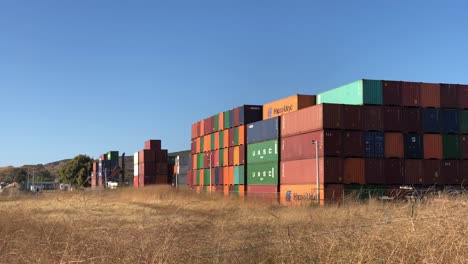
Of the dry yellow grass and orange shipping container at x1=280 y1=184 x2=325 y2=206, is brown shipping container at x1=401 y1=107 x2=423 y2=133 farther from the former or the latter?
the dry yellow grass

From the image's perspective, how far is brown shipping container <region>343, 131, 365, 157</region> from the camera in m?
35.0

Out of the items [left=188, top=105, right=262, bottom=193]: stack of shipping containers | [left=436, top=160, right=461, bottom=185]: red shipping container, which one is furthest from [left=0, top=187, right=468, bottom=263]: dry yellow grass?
[left=188, top=105, right=262, bottom=193]: stack of shipping containers

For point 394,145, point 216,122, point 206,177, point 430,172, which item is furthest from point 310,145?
point 206,177

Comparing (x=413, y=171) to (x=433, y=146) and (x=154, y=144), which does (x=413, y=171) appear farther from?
(x=154, y=144)

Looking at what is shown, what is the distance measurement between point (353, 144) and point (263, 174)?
12258 mm

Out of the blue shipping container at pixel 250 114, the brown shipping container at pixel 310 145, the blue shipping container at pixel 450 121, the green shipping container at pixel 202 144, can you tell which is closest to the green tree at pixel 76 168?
the green shipping container at pixel 202 144

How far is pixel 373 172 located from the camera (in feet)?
115

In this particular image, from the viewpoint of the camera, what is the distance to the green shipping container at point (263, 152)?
141 ft

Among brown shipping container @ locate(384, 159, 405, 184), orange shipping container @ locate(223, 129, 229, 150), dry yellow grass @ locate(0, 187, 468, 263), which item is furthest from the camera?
orange shipping container @ locate(223, 129, 229, 150)

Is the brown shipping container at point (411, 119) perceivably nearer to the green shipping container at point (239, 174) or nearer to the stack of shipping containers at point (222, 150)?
the stack of shipping containers at point (222, 150)

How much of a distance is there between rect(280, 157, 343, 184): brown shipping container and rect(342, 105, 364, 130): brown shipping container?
108 inches

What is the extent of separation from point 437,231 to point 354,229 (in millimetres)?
1239

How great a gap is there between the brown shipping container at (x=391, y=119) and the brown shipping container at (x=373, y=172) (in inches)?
114

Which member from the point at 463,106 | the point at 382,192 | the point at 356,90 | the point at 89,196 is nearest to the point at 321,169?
the point at 382,192
